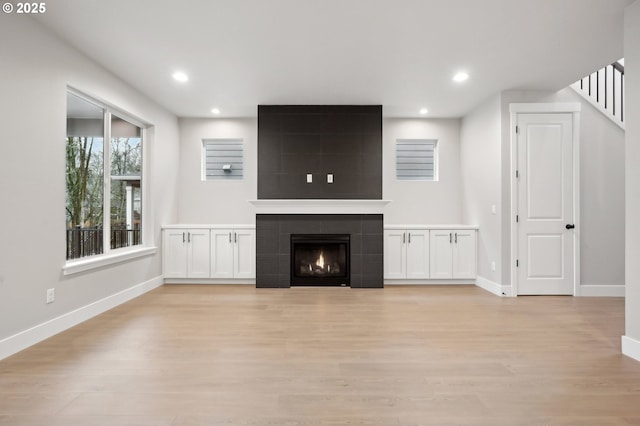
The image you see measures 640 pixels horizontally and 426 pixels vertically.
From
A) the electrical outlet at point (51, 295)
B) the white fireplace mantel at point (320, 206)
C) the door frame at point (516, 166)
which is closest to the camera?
the electrical outlet at point (51, 295)

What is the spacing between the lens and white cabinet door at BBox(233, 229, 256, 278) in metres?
5.55

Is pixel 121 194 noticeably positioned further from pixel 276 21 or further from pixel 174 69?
pixel 276 21

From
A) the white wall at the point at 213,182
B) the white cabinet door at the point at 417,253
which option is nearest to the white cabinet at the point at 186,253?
the white wall at the point at 213,182

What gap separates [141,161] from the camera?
16.9ft

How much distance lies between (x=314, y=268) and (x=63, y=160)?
348 centimetres

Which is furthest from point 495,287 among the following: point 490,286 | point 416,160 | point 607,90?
point 607,90

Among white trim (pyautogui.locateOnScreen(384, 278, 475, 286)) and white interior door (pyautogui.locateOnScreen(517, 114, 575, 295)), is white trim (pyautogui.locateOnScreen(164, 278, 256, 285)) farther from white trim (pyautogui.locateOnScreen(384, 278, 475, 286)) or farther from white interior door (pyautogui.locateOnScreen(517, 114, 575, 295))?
white interior door (pyautogui.locateOnScreen(517, 114, 575, 295))

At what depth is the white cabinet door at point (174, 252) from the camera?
5559 millimetres

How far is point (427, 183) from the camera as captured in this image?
246 inches

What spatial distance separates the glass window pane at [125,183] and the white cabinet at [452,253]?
14.6ft

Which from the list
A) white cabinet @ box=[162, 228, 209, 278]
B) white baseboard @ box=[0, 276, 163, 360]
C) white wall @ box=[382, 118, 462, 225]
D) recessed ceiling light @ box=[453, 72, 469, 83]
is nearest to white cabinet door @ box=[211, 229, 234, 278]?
white cabinet @ box=[162, 228, 209, 278]

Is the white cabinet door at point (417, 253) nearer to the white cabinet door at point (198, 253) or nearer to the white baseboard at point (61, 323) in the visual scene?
the white cabinet door at point (198, 253)

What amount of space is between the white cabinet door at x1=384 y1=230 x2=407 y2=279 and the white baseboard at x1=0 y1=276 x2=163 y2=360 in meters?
3.62

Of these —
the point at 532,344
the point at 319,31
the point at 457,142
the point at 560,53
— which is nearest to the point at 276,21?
the point at 319,31
